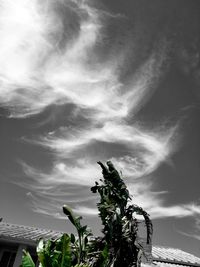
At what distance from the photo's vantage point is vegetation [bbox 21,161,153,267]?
6.55 m

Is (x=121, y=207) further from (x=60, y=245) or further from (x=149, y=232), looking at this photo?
(x=60, y=245)

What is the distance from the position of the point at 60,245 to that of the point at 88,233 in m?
2.36

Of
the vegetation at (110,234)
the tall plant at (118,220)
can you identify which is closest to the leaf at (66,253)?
the vegetation at (110,234)

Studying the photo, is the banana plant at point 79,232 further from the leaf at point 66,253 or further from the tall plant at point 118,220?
the leaf at point 66,253

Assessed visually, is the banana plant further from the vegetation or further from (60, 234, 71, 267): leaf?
(60, 234, 71, 267): leaf

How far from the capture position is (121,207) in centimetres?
778

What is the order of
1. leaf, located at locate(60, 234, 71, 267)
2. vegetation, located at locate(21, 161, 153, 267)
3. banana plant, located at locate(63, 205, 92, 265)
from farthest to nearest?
banana plant, located at locate(63, 205, 92, 265), vegetation, located at locate(21, 161, 153, 267), leaf, located at locate(60, 234, 71, 267)

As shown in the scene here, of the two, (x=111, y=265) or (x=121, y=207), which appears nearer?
(x=111, y=265)

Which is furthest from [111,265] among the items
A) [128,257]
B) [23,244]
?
[23,244]

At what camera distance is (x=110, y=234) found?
7.05 m

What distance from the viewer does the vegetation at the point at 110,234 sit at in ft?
21.5

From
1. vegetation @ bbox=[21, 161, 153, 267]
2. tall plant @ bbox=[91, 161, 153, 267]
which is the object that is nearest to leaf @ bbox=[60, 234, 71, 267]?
vegetation @ bbox=[21, 161, 153, 267]

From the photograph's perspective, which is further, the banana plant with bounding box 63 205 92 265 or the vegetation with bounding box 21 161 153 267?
the banana plant with bounding box 63 205 92 265

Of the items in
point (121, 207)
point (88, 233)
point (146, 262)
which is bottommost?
point (146, 262)
